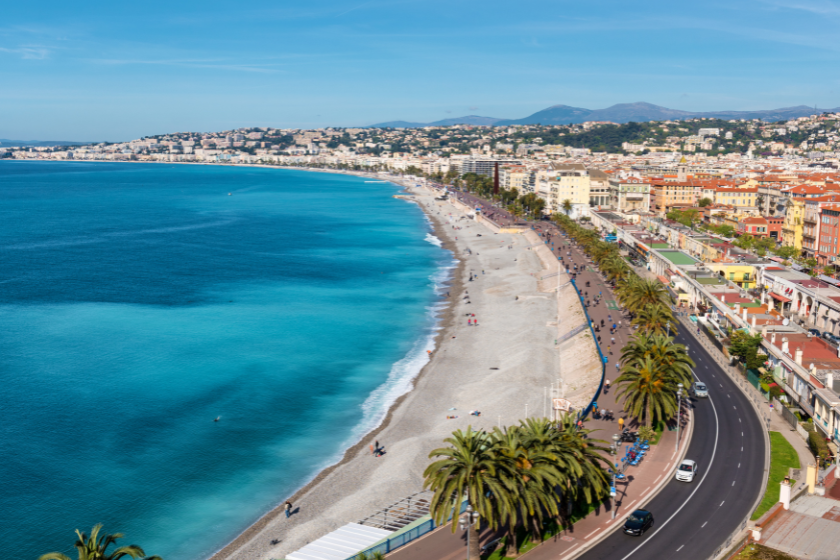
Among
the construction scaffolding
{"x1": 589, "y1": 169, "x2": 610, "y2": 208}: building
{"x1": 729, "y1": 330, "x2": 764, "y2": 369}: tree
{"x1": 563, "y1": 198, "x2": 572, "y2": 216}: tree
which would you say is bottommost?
the construction scaffolding

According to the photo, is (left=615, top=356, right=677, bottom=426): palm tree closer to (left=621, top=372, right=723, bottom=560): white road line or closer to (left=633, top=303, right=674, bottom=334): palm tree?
(left=621, top=372, right=723, bottom=560): white road line

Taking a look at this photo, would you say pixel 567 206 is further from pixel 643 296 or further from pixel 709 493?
pixel 709 493

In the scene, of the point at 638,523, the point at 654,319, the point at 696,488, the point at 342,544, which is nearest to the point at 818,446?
the point at 696,488

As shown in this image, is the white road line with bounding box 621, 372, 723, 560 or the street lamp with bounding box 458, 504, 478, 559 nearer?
the street lamp with bounding box 458, 504, 478, 559

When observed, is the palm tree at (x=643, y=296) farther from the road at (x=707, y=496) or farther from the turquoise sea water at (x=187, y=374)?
the turquoise sea water at (x=187, y=374)

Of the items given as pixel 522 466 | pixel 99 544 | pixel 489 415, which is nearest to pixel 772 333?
pixel 489 415

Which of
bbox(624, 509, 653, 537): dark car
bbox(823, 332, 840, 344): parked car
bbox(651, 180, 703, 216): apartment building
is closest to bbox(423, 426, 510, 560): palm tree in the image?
bbox(624, 509, 653, 537): dark car
